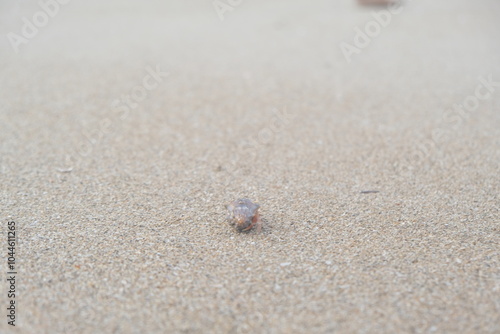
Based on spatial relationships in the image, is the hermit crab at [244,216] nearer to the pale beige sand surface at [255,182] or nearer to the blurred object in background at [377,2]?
the pale beige sand surface at [255,182]

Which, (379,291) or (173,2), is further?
(173,2)

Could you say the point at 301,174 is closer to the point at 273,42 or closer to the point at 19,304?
the point at 19,304

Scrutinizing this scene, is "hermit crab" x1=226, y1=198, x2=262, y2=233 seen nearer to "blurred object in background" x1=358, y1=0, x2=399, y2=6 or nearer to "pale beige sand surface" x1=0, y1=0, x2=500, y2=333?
"pale beige sand surface" x1=0, y1=0, x2=500, y2=333

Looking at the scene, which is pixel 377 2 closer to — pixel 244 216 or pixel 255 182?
pixel 255 182

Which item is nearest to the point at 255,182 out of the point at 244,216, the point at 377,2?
the point at 244,216

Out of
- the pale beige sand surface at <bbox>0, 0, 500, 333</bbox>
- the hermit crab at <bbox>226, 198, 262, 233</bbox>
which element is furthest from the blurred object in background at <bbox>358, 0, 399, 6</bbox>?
the hermit crab at <bbox>226, 198, 262, 233</bbox>

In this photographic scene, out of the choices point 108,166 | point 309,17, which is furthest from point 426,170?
point 309,17
